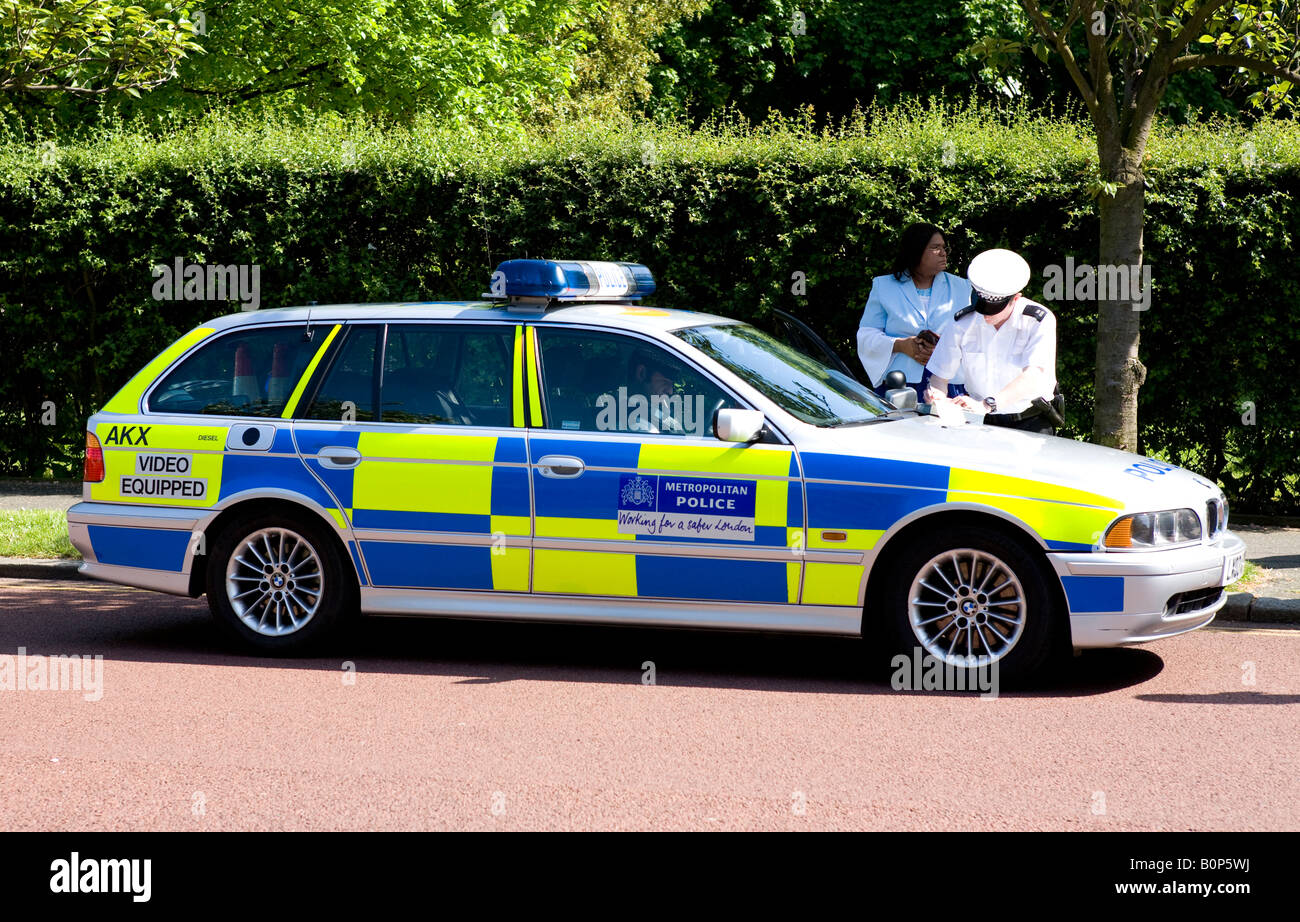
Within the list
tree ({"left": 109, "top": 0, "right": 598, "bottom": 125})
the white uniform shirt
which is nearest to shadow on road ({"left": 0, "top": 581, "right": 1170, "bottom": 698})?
the white uniform shirt

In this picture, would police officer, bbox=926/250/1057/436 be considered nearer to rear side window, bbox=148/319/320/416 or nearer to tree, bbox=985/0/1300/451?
tree, bbox=985/0/1300/451

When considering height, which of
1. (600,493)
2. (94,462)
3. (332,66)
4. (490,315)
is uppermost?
(332,66)

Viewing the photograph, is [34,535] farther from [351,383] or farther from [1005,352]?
[1005,352]

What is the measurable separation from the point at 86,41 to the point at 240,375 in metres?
7.70

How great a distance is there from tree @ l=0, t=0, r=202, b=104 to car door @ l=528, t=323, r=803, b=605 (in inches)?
330

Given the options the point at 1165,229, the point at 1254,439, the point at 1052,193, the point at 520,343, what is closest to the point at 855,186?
the point at 1052,193

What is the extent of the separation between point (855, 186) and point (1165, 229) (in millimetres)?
2285

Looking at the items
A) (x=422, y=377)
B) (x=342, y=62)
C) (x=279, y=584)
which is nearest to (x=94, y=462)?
(x=279, y=584)

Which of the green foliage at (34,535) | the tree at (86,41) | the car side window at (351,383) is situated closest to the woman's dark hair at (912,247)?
the car side window at (351,383)

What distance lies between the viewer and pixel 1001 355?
8375 mm

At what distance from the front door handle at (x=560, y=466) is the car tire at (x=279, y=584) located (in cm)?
113

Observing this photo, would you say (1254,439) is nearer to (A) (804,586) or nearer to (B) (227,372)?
(A) (804,586)

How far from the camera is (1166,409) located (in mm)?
11742

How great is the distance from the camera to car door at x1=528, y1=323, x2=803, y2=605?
6676 mm
